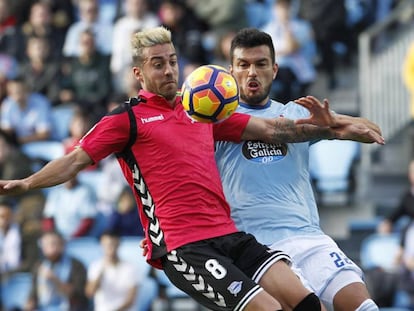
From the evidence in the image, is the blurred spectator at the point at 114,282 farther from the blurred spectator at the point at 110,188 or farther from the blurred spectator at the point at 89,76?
the blurred spectator at the point at 89,76

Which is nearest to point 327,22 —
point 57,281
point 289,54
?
point 289,54

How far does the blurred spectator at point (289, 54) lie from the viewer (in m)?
14.4

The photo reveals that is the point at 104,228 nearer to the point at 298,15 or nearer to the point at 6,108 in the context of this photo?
the point at 6,108

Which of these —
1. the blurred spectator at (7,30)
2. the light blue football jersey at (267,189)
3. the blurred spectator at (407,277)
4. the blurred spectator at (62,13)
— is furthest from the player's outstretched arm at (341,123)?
the blurred spectator at (7,30)

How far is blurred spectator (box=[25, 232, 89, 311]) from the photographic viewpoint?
13492 millimetres

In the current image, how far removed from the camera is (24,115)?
1545 cm

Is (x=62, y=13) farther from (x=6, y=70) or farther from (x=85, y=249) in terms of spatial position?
(x=85, y=249)

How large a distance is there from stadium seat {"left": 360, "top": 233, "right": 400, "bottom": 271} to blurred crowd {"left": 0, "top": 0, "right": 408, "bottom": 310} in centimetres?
215

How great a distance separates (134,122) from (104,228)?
647cm

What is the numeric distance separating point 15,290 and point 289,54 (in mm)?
4174

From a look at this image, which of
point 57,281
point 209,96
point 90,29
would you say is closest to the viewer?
point 209,96

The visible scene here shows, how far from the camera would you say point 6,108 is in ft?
51.1

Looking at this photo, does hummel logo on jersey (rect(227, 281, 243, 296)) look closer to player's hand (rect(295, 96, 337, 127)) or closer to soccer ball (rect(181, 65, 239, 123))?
soccer ball (rect(181, 65, 239, 123))

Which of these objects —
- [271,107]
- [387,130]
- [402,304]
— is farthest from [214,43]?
[271,107]
